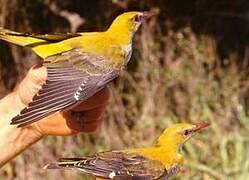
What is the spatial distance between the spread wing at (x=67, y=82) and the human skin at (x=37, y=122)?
0.04 metres

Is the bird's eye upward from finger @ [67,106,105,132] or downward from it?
upward

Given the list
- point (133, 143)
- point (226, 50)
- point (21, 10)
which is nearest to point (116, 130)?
point (133, 143)

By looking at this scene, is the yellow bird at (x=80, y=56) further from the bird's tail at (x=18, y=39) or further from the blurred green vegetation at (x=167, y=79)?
the blurred green vegetation at (x=167, y=79)

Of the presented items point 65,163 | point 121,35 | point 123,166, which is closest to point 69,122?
point 65,163

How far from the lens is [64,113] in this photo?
125 inches

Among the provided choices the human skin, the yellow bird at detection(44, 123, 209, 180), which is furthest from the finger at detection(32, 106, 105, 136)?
the yellow bird at detection(44, 123, 209, 180)

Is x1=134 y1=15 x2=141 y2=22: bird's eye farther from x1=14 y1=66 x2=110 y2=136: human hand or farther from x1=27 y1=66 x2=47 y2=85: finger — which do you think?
x1=27 y1=66 x2=47 y2=85: finger

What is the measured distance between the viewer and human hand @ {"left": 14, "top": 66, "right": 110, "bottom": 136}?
3.09 m

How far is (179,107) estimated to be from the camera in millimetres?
7227

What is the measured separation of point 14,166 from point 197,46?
99.3 inches

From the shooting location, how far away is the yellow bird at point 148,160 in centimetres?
338

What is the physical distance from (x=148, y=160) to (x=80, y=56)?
19.4 inches

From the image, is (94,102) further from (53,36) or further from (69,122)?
(53,36)

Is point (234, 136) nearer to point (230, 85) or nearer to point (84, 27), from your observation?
point (230, 85)
